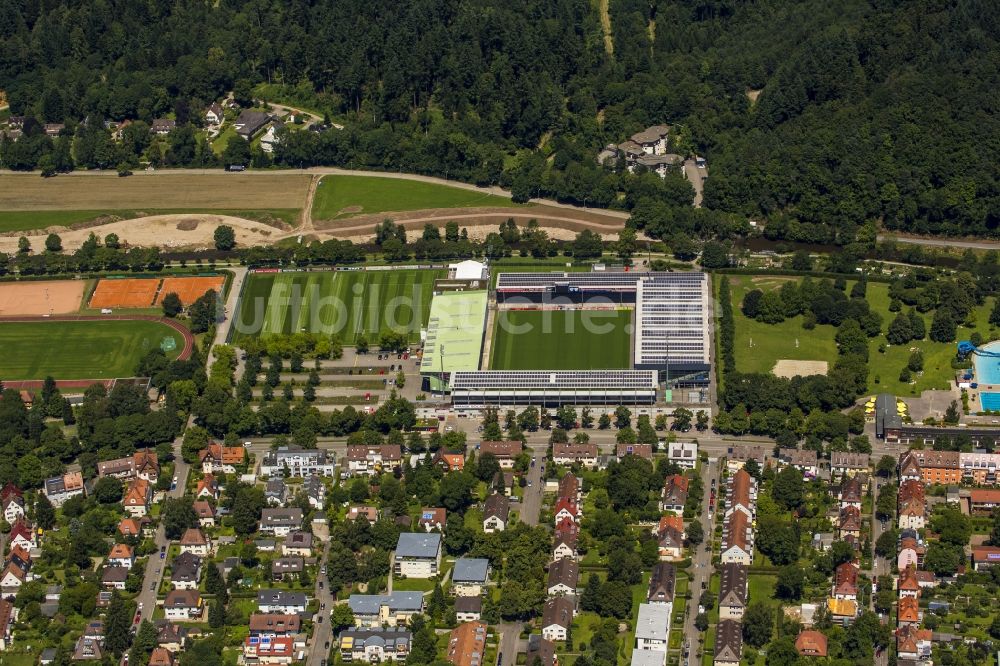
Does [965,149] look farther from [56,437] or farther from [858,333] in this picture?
[56,437]

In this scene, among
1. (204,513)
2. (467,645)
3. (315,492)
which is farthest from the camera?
(315,492)

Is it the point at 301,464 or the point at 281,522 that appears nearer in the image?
the point at 281,522

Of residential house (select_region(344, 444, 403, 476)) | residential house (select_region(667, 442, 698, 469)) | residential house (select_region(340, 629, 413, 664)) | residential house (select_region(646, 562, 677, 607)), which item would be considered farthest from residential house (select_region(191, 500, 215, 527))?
residential house (select_region(667, 442, 698, 469))

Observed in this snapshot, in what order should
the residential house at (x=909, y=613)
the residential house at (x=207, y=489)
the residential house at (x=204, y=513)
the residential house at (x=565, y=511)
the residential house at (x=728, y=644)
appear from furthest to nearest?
the residential house at (x=207, y=489)
the residential house at (x=204, y=513)
the residential house at (x=565, y=511)
the residential house at (x=909, y=613)
the residential house at (x=728, y=644)

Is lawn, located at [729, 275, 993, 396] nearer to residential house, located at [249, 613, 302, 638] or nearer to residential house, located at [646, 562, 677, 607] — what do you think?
residential house, located at [646, 562, 677, 607]

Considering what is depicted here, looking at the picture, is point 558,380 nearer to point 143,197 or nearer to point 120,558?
point 120,558

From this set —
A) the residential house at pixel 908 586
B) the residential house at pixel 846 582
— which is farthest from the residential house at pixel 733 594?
the residential house at pixel 908 586

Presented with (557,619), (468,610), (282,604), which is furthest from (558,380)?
(282,604)

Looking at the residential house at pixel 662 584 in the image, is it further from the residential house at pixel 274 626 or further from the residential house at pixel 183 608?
the residential house at pixel 183 608
